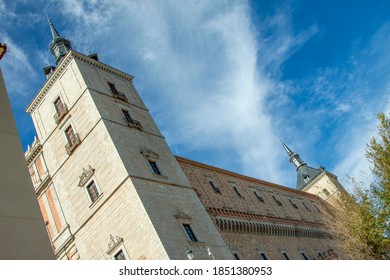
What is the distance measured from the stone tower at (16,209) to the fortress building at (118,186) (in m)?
9.07

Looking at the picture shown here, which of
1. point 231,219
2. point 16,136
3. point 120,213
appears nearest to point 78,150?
point 120,213

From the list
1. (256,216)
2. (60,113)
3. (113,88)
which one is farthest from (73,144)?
(256,216)

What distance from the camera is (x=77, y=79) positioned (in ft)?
75.3

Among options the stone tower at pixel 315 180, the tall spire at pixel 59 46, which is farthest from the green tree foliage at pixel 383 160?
the stone tower at pixel 315 180

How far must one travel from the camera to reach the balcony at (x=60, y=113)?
23075 millimetres

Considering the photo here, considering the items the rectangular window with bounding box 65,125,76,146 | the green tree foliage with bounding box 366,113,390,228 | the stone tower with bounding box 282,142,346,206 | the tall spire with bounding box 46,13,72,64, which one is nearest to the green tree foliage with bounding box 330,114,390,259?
the green tree foliage with bounding box 366,113,390,228

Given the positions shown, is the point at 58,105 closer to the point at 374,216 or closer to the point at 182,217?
the point at 182,217

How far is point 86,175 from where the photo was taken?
20516 millimetres

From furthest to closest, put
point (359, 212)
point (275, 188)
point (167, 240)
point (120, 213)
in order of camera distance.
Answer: point (275, 188)
point (359, 212)
point (120, 213)
point (167, 240)

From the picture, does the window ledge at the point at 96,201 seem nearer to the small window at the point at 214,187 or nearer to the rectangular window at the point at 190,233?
the rectangular window at the point at 190,233

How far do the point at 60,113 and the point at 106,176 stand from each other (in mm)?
6577
